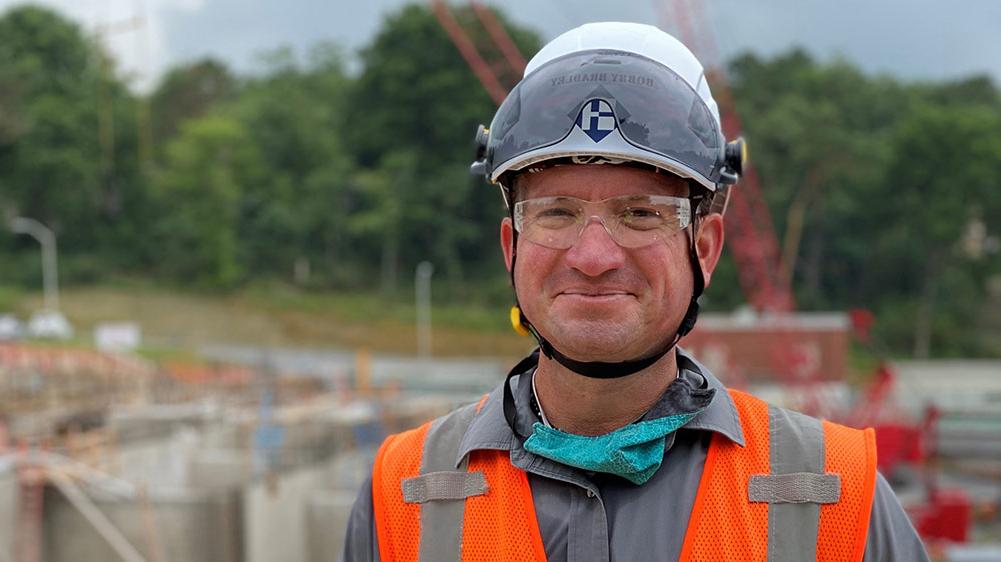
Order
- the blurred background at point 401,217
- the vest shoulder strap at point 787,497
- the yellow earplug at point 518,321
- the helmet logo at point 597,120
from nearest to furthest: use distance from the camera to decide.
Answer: the vest shoulder strap at point 787,497 < the helmet logo at point 597,120 < the yellow earplug at point 518,321 < the blurred background at point 401,217

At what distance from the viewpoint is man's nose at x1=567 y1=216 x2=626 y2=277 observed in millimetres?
2182

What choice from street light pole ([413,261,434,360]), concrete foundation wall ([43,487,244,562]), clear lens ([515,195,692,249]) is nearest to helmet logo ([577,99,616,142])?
clear lens ([515,195,692,249])

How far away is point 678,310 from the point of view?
2.29 m

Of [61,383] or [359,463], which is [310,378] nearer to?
[61,383]

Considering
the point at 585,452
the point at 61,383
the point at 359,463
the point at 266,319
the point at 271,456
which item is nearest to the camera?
the point at 585,452

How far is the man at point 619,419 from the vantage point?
2.16 meters

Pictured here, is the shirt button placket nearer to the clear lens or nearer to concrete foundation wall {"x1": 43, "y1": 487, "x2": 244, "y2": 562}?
Result: the clear lens

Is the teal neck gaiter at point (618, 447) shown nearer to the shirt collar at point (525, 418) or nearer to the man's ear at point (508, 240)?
the shirt collar at point (525, 418)

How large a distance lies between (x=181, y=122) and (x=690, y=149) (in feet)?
230

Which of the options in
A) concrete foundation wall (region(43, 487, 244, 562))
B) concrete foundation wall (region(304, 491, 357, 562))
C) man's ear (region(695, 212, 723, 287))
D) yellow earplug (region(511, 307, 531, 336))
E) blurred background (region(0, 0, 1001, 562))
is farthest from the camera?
blurred background (region(0, 0, 1001, 562))

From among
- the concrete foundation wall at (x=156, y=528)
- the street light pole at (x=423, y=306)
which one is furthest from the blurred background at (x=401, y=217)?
the concrete foundation wall at (x=156, y=528)

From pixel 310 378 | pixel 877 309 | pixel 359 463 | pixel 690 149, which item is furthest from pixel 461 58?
pixel 690 149

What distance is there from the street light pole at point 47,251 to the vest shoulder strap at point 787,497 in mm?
50176

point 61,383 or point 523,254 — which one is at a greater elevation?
point 523,254
